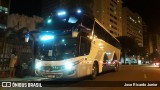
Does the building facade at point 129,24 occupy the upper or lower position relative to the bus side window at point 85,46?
upper

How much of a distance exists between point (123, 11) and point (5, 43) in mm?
147211

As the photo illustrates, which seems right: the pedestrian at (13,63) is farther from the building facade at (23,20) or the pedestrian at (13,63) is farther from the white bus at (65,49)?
the building facade at (23,20)

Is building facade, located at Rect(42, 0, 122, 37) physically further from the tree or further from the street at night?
the street at night

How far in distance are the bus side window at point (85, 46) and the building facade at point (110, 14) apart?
106 metres

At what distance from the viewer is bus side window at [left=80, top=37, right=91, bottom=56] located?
1506 cm

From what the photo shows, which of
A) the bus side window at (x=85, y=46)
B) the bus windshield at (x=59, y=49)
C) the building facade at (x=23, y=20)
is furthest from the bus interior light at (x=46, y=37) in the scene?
the building facade at (x=23, y=20)

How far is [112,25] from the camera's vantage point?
13512cm

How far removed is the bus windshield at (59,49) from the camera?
1443 centimetres

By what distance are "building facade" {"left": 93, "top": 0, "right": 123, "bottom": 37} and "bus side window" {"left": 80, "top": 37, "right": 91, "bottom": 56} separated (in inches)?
4189

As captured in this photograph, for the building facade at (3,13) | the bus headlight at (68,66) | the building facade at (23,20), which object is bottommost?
the bus headlight at (68,66)

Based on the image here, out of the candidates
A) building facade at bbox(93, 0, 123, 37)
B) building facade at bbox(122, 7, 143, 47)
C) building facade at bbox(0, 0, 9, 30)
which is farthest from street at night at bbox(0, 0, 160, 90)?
building facade at bbox(122, 7, 143, 47)

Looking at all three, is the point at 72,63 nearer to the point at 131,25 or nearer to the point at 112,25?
the point at 112,25

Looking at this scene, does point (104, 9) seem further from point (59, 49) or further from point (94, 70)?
point (59, 49)

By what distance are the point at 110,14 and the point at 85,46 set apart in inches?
4808
